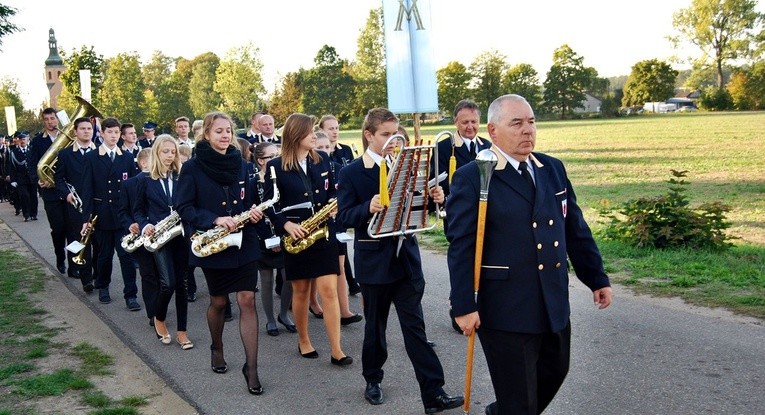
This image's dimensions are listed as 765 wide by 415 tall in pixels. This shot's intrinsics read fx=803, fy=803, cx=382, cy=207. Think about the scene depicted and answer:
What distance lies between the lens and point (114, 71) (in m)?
66.6

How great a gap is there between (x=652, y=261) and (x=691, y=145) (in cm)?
2917

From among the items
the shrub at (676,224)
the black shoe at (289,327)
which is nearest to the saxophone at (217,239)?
the black shoe at (289,327)

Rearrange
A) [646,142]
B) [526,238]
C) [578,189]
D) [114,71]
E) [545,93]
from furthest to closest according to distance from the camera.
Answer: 1. [545,93]
2. [114,71]
3. [646,142]
4. [578,189]
5. [526,238]

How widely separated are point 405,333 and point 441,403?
54 cm

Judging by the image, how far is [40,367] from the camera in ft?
22.9

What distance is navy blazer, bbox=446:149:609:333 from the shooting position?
3.95m

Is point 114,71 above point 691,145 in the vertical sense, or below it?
above

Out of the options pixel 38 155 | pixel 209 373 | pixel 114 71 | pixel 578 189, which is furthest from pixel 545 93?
pixel 209 373

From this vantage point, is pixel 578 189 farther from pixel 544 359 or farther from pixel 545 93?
pixel 545 93

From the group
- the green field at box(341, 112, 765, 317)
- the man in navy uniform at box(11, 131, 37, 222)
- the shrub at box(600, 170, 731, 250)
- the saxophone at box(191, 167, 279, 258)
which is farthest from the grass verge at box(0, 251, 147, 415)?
the man in navy uniform at box(11, 131, 37, 222)

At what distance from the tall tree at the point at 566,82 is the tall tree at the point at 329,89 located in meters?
27.8

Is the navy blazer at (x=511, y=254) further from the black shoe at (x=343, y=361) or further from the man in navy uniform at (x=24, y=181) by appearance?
the man in navy uniform at (x=24, y=181)

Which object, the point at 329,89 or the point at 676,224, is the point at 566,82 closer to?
the point at 329,89

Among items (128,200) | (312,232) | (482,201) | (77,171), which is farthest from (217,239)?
(77,171)
